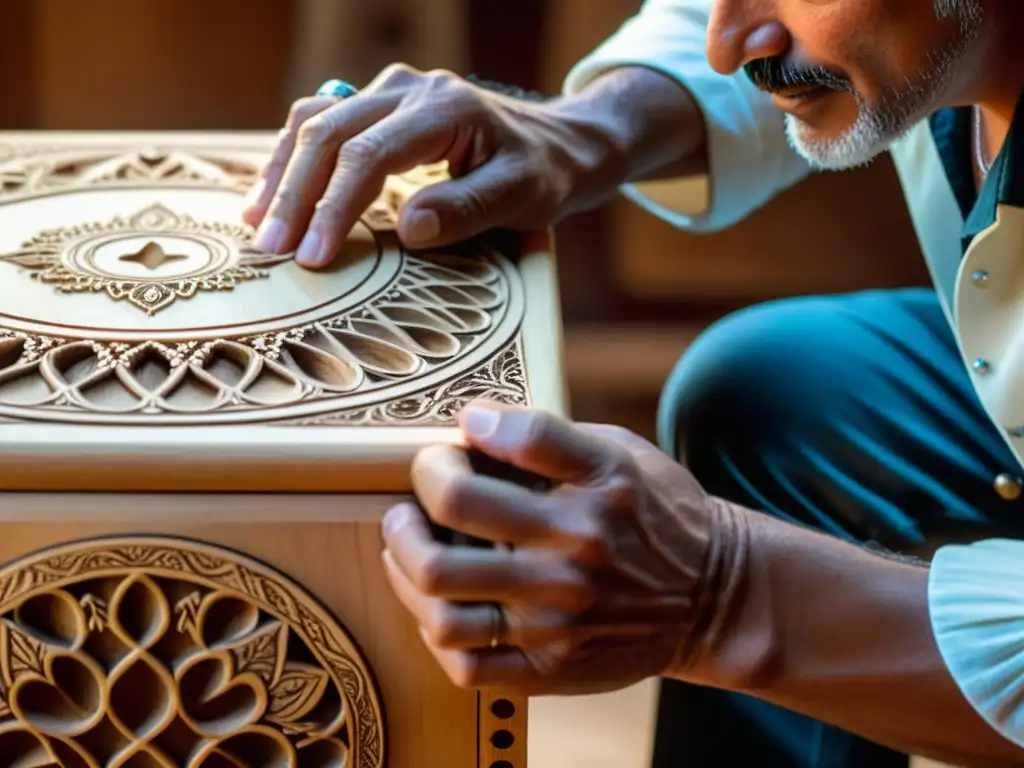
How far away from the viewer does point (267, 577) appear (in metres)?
0.59

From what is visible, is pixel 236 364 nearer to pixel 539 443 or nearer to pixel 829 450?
pixel 539 443

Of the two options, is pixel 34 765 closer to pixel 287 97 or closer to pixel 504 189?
pixel 504 189

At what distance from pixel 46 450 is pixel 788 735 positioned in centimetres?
61

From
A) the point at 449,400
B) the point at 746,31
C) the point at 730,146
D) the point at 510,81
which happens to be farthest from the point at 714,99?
the point at 510,81

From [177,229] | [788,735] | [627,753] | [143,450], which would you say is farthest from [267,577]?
[627,753]

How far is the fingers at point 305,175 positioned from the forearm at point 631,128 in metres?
0.18

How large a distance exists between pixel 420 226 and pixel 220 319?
0.54 feet

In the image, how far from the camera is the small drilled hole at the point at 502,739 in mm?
634

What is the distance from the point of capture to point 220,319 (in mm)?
682

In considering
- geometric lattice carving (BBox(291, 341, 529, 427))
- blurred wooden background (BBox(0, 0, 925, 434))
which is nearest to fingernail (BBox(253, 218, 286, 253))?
geometric lattice carving (BBox(291, 341, 529, 427))

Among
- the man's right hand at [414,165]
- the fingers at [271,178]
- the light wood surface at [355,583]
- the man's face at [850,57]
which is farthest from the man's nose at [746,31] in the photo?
the light wood surface at [355,583]

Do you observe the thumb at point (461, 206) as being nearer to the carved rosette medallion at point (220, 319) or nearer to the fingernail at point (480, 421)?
the carved rosette medallion at point (220, 319)

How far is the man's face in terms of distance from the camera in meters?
0.70

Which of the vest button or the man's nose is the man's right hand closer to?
the man's nose
